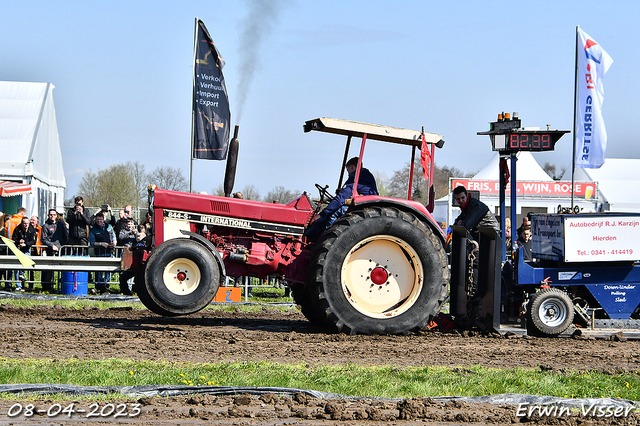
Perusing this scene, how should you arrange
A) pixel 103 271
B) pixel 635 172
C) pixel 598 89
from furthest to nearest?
1. pixel 635 172
2. pixel 598 89
3. pixel 103 271

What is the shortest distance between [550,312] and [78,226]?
941 centimetres

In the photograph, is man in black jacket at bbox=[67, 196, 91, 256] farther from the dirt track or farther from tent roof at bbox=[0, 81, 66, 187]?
tent roof at bbox=[0, 81, 66, 187]

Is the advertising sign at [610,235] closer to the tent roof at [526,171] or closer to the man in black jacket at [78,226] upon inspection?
the man in black jacket at [78,226]

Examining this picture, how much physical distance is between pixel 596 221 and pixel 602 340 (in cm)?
136

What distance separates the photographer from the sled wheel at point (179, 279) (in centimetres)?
789

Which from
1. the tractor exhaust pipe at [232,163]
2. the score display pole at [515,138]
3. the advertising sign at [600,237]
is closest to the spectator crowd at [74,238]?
the tractor exhaust pipe at [232,163]

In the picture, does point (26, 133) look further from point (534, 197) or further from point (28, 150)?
point (534, 197)

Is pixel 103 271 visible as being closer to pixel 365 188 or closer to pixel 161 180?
pixel 365 188

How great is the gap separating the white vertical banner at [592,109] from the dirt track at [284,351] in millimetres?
8974

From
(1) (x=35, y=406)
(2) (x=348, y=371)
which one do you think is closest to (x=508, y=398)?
(2) (x=348, y=371)

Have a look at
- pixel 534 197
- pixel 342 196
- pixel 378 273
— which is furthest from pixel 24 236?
pixel 534 197

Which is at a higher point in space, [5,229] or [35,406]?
[5,229]

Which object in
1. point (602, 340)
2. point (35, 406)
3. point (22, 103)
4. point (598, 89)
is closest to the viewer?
point (35, 406)

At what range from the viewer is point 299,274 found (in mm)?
8305
